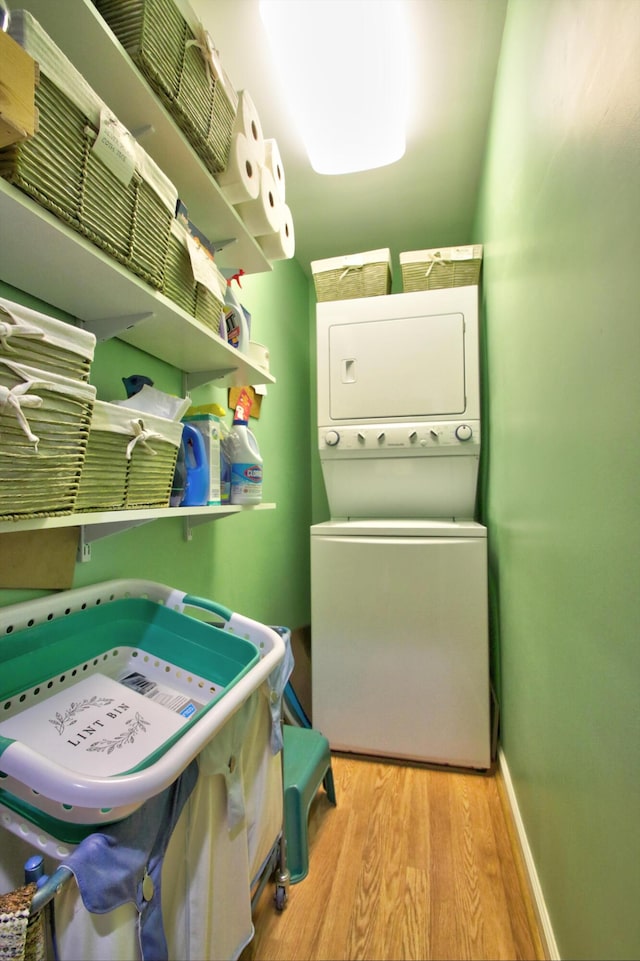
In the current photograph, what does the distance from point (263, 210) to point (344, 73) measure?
67 centimetres

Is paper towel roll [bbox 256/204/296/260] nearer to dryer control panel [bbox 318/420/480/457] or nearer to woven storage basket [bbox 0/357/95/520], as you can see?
dryer control panel [bbox 318/420/480/457]

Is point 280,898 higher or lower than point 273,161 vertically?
lower

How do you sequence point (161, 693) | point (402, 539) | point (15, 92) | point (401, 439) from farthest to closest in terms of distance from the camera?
point (401, 439)
point (402, 539)
point (161, 693)
point (15, 92)

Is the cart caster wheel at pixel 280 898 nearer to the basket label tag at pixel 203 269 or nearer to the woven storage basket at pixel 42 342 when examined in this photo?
the woven storage basket at pixel 42 342

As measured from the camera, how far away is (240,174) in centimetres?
118

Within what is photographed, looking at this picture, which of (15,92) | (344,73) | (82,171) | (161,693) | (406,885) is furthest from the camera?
(344,73)

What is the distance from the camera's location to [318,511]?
299 cm

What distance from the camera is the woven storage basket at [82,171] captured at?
58 centimetres

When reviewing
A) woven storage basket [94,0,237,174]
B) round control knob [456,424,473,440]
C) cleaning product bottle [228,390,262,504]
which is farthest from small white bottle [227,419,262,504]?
round control knob [456,424,473,440]

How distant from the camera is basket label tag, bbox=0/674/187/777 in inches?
26.4

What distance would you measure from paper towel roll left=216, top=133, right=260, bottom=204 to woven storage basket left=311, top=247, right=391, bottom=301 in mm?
1067

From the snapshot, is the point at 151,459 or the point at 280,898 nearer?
the point at 151,459

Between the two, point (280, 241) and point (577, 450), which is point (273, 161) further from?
point (577, 450)

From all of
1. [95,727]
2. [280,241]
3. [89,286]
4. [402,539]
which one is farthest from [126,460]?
[402,539]
